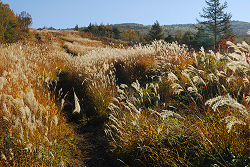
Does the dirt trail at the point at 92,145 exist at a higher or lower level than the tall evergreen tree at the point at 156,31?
lower

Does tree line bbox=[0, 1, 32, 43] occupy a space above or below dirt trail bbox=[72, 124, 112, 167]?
above

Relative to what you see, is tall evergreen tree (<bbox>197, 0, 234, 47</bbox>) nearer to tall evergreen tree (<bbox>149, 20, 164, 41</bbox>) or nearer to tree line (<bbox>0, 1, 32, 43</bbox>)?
tall evergreen tree (<bbox>149, 20, 164, 41</bbox>)

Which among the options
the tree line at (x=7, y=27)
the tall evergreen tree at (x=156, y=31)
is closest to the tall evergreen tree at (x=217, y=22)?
the tall evergreen tree at (x=156, y=31)

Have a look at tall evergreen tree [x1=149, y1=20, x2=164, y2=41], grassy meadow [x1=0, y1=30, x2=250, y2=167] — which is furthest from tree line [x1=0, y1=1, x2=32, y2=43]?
tall evergreen tree [x1=149, y1=20, x2=164, y2=41]

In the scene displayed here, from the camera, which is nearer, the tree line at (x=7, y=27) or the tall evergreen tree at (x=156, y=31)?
the tree line at (x=7, y=27)

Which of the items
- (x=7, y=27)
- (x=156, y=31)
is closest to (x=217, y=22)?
(x=156, y=31)

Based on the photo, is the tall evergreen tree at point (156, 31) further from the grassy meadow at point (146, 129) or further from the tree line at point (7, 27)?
the grassy meadow at point (146, 129)

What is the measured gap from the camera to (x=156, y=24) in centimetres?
4300

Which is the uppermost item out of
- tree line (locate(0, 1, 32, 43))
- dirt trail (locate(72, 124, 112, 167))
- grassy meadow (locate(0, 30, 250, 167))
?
tree line (locate(0, 1, 32, 43))

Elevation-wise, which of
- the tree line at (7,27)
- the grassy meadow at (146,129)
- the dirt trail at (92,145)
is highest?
the tree line at (7,27)

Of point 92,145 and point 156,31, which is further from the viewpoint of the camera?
point 156,31

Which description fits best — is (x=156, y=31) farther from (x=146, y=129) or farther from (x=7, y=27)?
(x=146, y=129)

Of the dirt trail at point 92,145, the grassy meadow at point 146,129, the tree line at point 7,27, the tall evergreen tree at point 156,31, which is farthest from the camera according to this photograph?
the tall evergreen tree at point 156,31

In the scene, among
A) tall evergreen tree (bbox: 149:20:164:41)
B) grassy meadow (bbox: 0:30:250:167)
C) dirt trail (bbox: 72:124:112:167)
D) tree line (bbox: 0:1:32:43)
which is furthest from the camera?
tall evergreen tree (bbox: 149:20:164:41)
